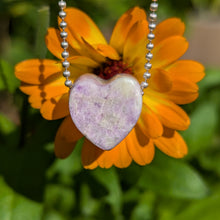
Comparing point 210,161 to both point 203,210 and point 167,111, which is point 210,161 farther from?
point 167,111

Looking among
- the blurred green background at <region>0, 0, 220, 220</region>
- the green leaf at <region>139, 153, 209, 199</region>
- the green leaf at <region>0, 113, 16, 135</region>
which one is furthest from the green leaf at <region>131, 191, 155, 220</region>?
the green leaf at <region>0, 113, 16, 135</region>

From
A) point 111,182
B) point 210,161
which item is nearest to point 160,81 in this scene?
point 111,182

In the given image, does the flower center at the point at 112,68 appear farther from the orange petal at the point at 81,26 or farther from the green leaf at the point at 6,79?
the green leaf at the point at 6,79

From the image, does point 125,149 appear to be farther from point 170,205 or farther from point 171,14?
point 171,14

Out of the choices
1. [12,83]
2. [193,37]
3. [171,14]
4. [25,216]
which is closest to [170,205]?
[25,216]

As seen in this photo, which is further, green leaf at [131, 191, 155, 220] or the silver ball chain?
green leaf at [131, 191, 155, 220]

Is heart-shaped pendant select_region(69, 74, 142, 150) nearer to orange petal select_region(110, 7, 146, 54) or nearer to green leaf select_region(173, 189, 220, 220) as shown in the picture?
orange petal select_region(110, 7, 146, 54)
